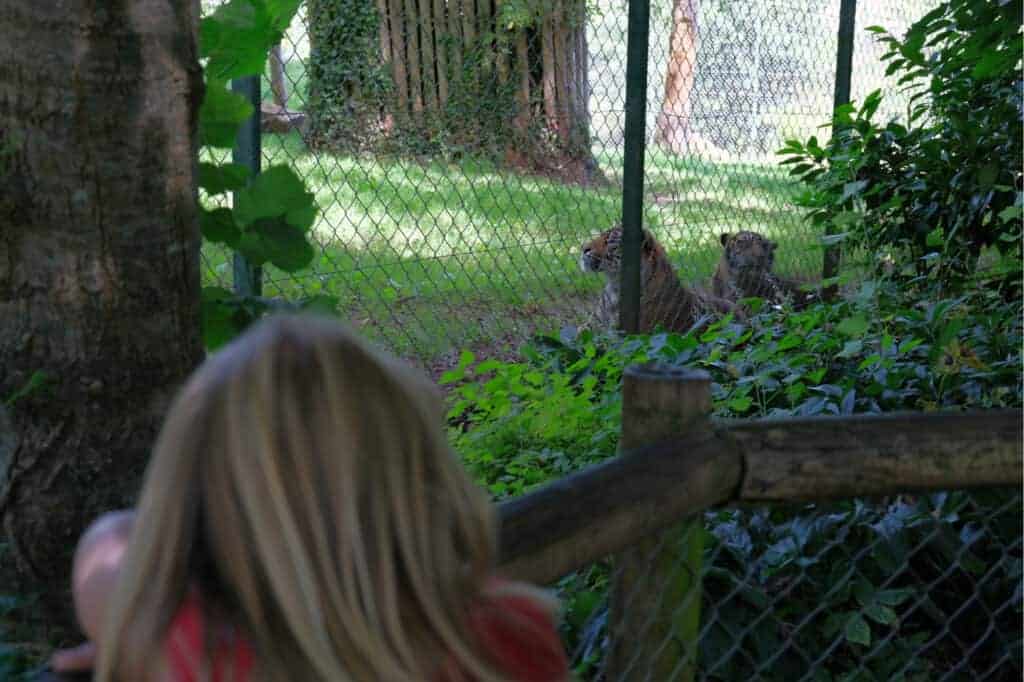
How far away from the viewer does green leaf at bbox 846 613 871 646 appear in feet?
9.61

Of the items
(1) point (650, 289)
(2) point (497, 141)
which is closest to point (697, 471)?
(2) point (497, 141)

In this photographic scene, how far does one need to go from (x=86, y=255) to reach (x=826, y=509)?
213cm

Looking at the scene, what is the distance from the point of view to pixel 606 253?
6965 mm

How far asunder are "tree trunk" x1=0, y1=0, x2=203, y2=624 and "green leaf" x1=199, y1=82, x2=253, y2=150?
0.31 metres

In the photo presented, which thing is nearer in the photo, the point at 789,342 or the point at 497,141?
the point at 789,342

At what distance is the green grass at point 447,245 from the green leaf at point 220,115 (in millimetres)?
2015

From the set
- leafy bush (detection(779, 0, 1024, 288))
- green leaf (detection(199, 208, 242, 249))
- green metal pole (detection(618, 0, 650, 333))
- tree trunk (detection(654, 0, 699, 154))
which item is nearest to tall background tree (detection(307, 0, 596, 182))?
green metal pole (detection(618, 0, 650, 333))

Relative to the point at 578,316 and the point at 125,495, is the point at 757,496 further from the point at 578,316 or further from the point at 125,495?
the point at 578,316

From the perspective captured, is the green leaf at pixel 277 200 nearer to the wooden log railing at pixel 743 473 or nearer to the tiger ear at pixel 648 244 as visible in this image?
the wooden log railing at pixel 743 473

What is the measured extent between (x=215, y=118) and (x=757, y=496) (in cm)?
118

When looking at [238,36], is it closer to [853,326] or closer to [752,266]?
[853,326]

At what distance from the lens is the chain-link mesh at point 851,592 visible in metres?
2.95

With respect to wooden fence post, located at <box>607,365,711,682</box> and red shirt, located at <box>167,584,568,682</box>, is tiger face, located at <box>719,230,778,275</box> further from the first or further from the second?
red shirt, located at <box>167,584,568,682</box>

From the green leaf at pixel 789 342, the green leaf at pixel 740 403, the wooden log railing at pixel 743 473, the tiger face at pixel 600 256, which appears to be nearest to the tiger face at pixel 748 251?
the tiger face at pixel 600 256
